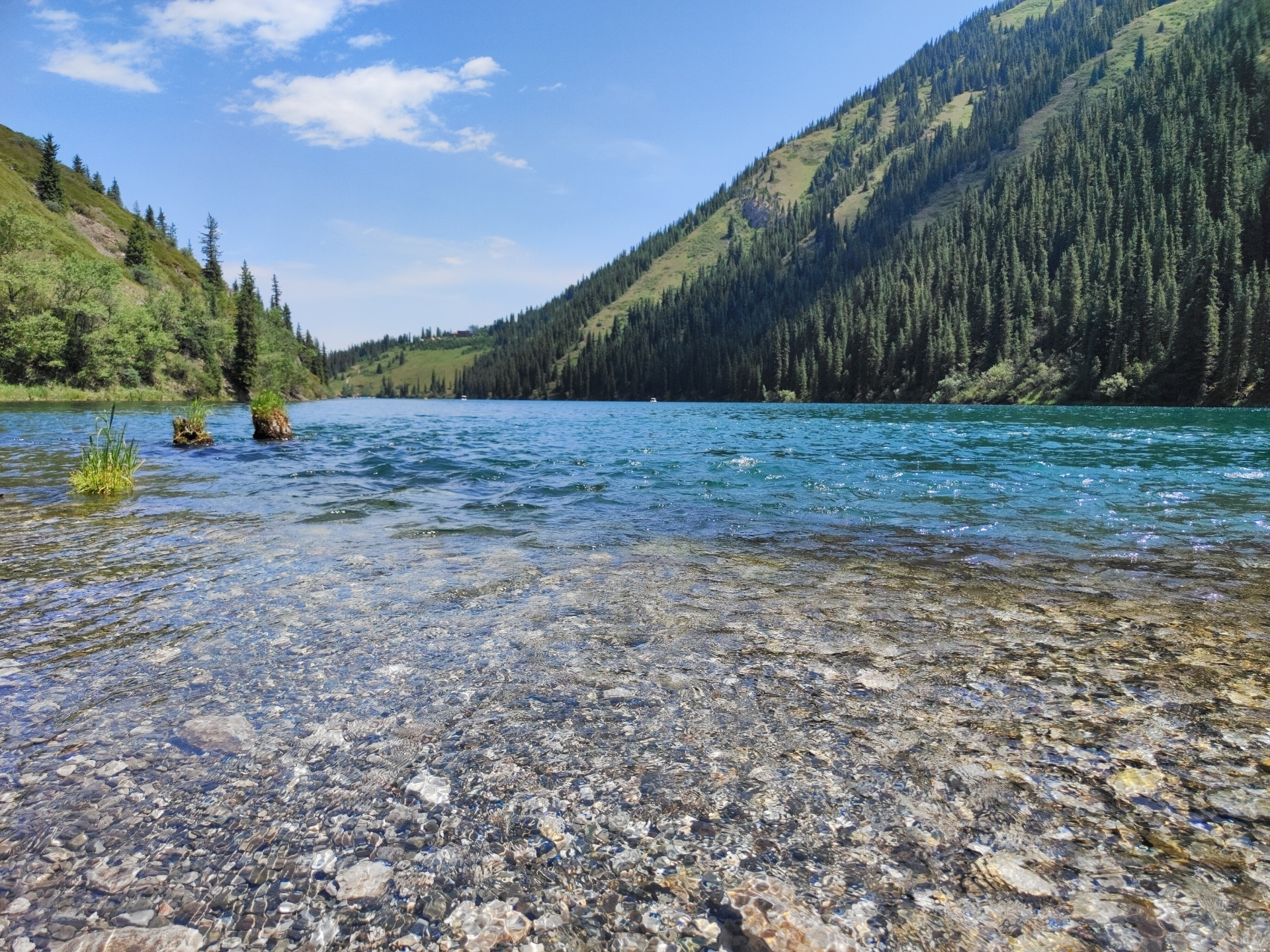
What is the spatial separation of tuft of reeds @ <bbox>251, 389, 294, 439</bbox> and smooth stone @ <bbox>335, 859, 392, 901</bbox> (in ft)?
108

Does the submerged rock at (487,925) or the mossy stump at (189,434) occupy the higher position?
the mossy stump at (189,434)

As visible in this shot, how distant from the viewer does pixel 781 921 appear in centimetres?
267

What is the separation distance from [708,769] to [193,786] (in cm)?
295

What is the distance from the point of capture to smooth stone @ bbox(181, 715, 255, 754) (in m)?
4.05

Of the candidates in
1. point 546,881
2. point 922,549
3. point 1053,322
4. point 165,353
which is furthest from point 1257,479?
point 1053,322

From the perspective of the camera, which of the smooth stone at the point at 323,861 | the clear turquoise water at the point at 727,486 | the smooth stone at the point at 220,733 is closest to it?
the smooth stone at the point at 323,861

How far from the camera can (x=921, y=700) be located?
4766mm

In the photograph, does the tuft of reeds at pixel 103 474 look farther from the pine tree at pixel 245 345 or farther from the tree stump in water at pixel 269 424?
the pine tree at pixel 245 345

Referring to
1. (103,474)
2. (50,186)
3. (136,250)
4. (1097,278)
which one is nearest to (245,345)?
(136,250)

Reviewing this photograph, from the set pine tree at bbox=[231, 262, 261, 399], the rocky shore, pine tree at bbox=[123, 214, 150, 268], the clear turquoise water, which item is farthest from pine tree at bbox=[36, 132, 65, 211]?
the rocky shore

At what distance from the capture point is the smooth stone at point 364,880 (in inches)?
111

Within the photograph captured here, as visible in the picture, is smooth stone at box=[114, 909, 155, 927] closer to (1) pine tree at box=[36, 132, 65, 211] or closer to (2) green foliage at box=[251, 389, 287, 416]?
(2) green foliage at box=[251, 389, 287, 416]

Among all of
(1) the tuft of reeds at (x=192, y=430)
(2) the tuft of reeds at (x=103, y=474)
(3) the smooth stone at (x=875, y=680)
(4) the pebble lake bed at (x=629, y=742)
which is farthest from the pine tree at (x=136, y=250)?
(3) the smooth stone at (x=875, y=680)

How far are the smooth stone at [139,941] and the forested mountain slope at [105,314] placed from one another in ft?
265
